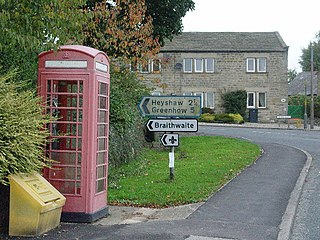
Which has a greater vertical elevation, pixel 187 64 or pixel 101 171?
pixel 187 64

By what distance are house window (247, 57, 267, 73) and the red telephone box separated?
132 ft

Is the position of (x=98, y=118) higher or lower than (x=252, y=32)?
lower

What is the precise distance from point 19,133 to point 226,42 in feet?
142

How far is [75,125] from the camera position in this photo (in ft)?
31.8

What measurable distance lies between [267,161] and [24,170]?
1154 cm

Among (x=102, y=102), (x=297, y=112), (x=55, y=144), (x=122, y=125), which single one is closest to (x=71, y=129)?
(x=55, y=144)

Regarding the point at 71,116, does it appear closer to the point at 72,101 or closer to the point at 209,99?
the point at 72,101

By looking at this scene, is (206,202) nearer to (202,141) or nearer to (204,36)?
(202,141)

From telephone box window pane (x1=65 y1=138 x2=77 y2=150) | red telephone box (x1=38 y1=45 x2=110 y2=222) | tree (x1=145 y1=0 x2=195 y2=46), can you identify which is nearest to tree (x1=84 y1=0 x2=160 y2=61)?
tree (x1=145 y1=0 x2=195 y2=46)

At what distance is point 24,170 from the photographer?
8.62 m

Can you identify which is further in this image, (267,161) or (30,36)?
(267,161)

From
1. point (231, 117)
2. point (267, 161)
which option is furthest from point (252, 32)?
point (267, 161)

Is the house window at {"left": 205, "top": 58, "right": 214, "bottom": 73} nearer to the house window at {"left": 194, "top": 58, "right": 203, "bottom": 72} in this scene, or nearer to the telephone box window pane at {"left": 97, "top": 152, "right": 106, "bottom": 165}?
the house window at {"left": 194, "top": 58, "right": 203, "bottom": 72}

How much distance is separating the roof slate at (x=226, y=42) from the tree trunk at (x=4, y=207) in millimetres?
40602
